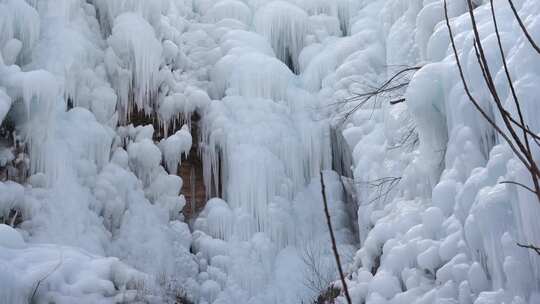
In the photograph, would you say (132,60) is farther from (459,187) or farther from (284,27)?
(459,187)

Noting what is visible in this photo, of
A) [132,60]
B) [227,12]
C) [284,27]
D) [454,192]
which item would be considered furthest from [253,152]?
[454,192]

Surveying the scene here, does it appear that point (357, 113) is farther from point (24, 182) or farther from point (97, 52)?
point (24, 182)

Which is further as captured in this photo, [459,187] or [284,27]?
[284,27]

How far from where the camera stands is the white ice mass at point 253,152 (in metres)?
3.38

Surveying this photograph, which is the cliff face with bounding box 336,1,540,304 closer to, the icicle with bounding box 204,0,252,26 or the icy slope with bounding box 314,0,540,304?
the icy slope with bounding box 314,0,540,304

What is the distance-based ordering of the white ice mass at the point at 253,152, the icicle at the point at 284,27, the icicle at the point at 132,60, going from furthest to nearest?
the icicle at the point at 284,27 → the icicle at the point at 132,60 → the white ice mass at the point at 253,152

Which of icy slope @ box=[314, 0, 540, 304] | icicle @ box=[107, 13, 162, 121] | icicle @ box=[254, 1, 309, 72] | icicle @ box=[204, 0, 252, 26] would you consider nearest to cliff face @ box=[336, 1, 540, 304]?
icy slope @ box=[314, 0, 540, 304]

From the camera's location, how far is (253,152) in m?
7.30

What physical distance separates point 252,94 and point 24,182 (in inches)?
131

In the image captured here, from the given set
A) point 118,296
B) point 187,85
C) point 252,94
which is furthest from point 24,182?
point 252,94

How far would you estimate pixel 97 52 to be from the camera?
6.92 metres

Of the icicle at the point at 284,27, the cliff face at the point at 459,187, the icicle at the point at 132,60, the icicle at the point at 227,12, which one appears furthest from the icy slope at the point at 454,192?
the icicle at the point at 227,12

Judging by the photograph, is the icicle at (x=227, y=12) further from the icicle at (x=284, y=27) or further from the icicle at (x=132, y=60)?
the icicle at (x=132, y=60)

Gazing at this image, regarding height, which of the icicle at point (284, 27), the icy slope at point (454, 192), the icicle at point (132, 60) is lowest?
the icy slope at point (454, 192)
